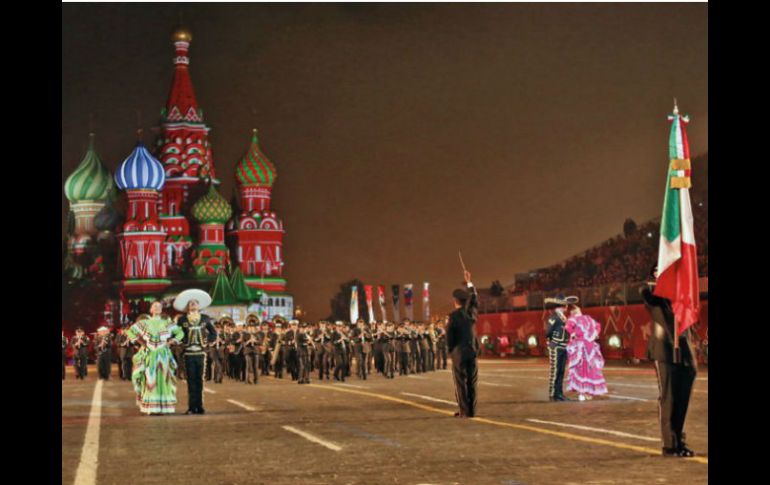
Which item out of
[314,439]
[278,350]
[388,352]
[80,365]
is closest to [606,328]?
[388,352]

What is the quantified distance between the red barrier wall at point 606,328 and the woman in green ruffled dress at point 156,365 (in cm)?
1415

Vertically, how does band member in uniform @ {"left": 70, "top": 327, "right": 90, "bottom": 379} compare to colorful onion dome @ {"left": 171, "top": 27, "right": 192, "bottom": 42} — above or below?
below

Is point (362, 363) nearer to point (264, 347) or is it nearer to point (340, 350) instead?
point (340, 350)

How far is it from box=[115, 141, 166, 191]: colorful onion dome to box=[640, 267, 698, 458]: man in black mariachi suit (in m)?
110

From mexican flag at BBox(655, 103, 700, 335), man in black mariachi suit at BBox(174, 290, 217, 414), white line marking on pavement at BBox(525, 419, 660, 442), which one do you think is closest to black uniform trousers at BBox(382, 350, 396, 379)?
man in black mariachi suit at BBox(174, 290, 217, 414)

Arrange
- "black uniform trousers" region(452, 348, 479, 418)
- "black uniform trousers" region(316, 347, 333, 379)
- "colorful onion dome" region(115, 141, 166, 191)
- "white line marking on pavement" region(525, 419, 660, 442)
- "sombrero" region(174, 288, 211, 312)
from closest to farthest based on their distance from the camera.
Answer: "white line marking on pavement" region(525, 419, 660, 442)
"black uniform trousers" region(452, 348, 479, 418)
"sombrero" region(174, 288, 211, 312)
"black uniform trousers" region(316, 347, 333, 379)
"colorful onion dome" region(115, 141, 166, 191)

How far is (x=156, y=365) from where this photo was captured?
22609mm

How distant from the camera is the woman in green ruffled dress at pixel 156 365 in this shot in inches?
885

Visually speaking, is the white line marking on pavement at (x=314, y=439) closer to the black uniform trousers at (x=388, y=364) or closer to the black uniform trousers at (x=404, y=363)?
the black uniform trousers at (x=388, y=364)

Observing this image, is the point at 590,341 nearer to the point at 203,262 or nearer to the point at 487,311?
the point at 487,311

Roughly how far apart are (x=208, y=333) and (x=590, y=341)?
7.36 metres

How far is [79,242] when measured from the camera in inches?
4980

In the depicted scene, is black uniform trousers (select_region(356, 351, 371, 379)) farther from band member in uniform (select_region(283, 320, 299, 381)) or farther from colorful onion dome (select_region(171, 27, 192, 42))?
colorful onion dome (select_region(171, 27, 192, 42))

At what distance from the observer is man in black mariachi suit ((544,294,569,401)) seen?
77.9 feet
